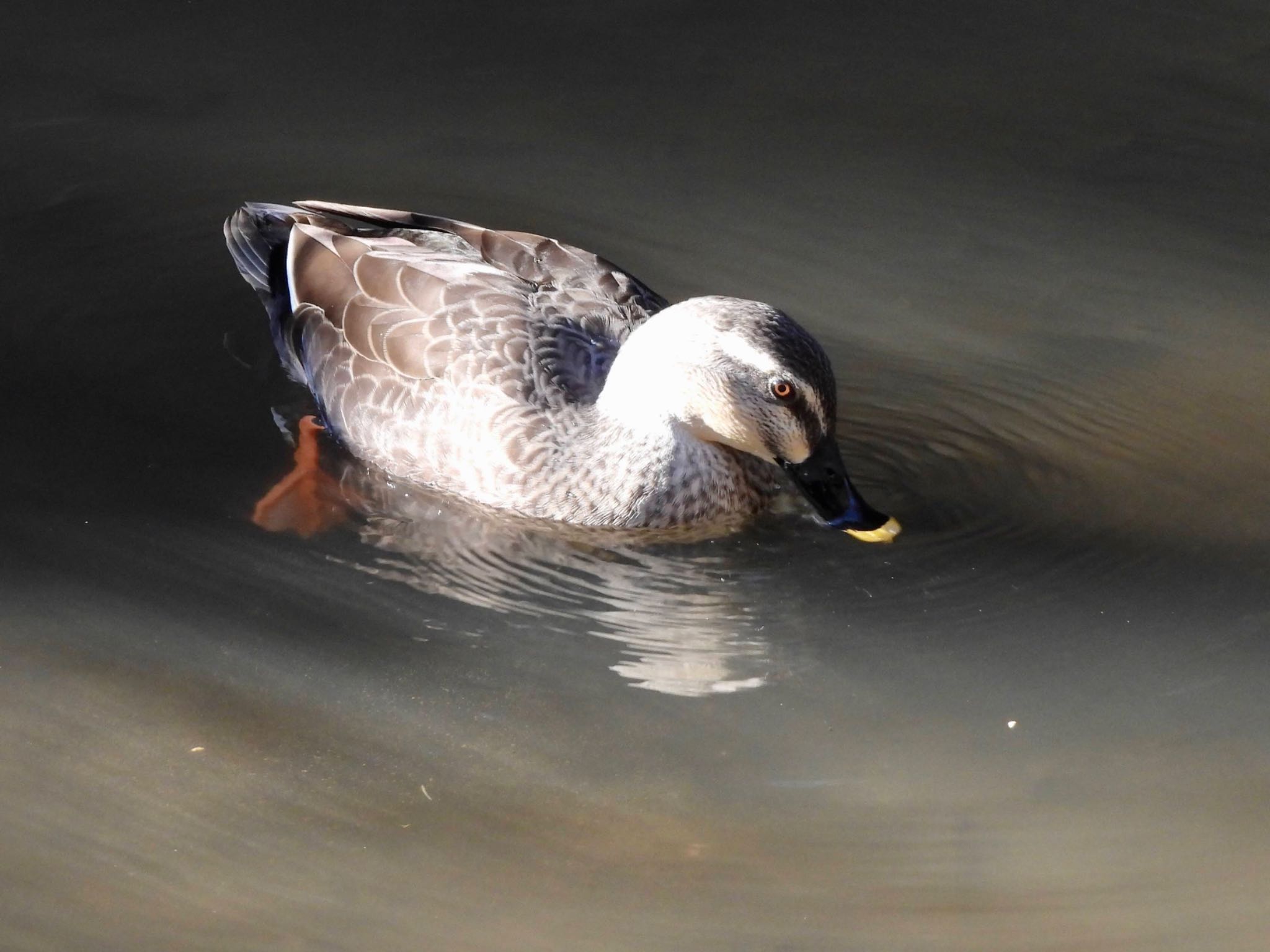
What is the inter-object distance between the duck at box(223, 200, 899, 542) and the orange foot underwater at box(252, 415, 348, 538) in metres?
0.19

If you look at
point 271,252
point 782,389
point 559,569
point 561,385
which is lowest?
point 559,569

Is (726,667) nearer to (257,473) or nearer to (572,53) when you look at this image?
(257,473)

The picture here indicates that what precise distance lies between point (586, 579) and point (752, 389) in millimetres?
772

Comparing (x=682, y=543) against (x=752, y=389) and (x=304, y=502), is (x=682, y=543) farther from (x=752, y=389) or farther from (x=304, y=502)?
(x=304, y=502)

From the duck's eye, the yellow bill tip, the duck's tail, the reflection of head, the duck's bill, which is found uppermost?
the duck's eye

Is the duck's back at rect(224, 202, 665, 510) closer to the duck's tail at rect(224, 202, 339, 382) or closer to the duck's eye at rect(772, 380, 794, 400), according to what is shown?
the duck's tail at rect(224, 202, 339, 382)

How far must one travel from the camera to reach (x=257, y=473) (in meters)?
5.32

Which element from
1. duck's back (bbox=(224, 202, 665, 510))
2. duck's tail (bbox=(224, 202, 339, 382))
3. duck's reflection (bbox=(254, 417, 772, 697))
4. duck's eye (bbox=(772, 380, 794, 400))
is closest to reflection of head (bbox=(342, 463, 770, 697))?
duck's reflection (bbox=(254, 417, 772, 697))

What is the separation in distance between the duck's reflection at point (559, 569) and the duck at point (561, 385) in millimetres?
91

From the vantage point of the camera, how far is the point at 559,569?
195 inches

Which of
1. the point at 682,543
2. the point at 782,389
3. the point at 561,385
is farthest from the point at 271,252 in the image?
the point at 782,389

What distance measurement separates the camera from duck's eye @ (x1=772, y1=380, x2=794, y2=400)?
478 centimetres

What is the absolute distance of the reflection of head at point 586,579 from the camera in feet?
14.8

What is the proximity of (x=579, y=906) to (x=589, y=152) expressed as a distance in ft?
14.0
